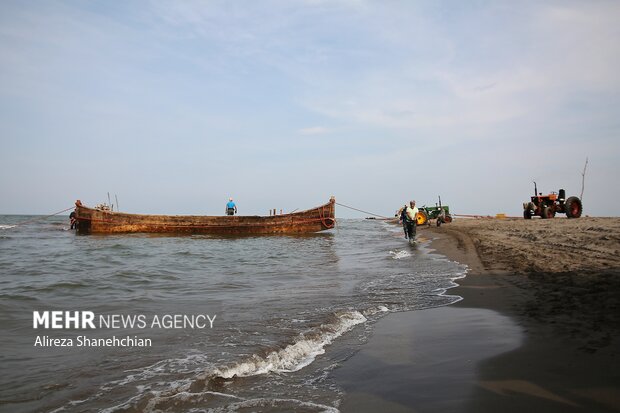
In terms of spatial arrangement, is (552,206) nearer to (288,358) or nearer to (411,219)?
(411,219)

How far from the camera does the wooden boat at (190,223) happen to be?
26234 mm

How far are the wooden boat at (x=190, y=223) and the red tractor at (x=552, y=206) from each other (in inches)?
517

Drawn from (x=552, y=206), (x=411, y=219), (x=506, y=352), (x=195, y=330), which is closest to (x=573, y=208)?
(x=552, y=206)

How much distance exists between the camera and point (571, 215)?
2266 cm

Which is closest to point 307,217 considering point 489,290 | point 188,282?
point 188,282

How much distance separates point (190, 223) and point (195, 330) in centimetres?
2211

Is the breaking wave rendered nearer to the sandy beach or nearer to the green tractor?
the sandy beach

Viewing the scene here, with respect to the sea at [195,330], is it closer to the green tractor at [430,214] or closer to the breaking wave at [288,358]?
the breaking wave at [288,358]

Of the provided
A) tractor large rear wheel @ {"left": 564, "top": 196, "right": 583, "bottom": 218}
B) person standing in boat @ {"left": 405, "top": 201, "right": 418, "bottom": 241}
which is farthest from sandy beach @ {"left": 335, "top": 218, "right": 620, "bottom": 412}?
tractor large rear wheel @ {"left": 564, "top": 196, "right": 583, "bottom": 218}

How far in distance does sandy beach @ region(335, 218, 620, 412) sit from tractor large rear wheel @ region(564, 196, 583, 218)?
57.3 ft

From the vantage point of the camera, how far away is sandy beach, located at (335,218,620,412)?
293 centimetres

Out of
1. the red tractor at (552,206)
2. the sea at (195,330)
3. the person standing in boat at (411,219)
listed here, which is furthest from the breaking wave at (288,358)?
the red tractor at (552,206)

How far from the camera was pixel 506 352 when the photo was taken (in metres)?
3.90

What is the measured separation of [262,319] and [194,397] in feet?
8.98
